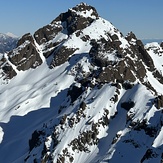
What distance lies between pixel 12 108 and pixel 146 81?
64795mm

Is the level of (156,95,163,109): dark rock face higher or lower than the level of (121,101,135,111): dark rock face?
→ lower

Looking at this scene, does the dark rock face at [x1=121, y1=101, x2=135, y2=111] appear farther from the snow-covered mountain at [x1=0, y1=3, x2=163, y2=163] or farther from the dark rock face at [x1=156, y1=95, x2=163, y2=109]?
the dark rock face at [x1=156, y1=95, x2=163, y2=109]

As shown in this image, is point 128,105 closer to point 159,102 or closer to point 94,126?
point 159,102

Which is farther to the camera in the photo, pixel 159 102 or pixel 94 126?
pixel 94 126

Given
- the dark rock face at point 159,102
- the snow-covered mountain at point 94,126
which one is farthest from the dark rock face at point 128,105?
the dark rock face at point 159,102

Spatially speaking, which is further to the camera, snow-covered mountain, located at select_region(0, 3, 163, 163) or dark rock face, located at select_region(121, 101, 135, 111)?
dark rock face, located at select_region(121, 101, 135, 111)

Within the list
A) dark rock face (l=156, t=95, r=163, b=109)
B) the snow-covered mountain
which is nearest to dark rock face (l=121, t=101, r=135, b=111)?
the snow-covered mountain

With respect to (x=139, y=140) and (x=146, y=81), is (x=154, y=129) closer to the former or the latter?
(x=139, y=140)

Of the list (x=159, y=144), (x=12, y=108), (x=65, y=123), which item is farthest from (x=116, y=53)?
(x=159, y=144)

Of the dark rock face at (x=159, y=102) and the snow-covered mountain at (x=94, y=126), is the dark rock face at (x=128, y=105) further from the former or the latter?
the dark rock face at (x=159, y=102)

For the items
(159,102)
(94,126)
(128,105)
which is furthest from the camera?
(128,105)

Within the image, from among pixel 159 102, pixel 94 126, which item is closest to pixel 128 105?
pixel 159 102

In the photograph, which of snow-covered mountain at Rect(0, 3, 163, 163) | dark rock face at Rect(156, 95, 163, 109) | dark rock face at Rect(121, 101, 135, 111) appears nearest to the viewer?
snow-covered mountain at Rect(0, 3, 163, 163)

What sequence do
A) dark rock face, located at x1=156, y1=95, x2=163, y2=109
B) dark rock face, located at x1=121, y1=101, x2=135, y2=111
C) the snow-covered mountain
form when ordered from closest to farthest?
the snow-covered mountain
dark rock face, located at x1=156, y1=95, x2=163, y2=109
dark rock face, located at x1=121, y1=101, x2=135, y2=111
